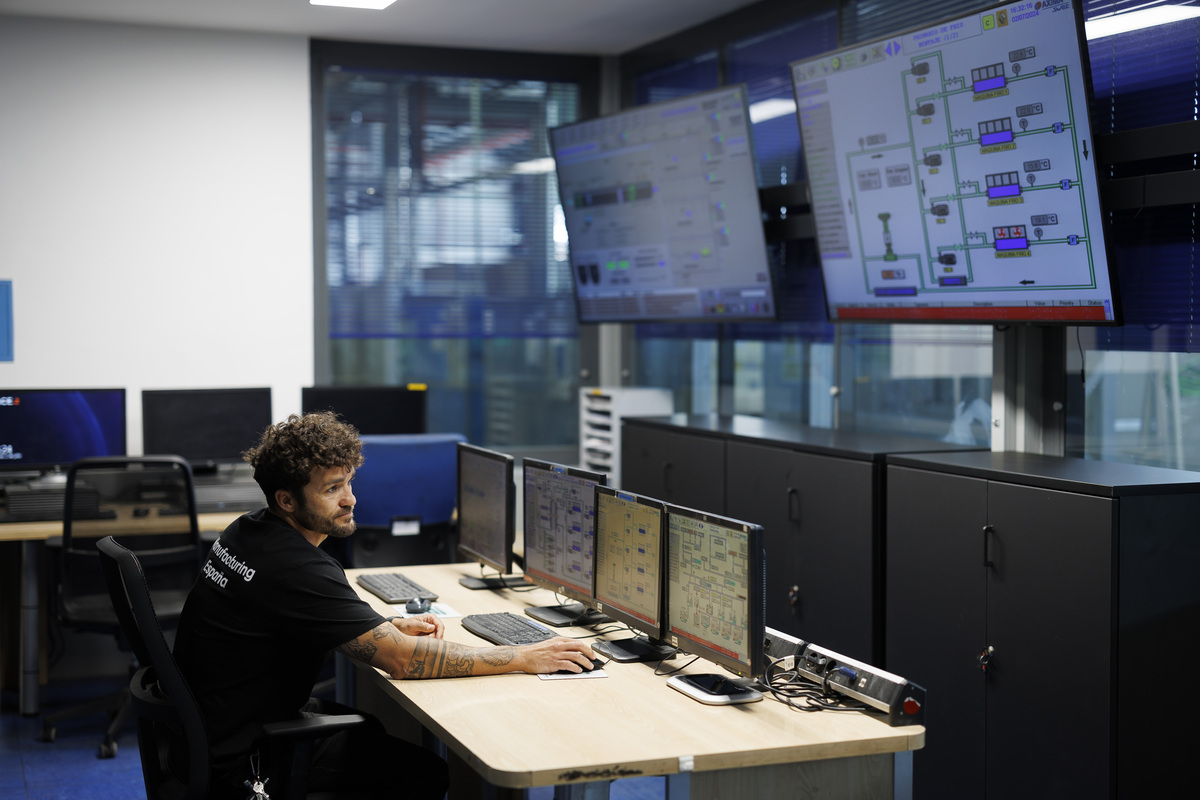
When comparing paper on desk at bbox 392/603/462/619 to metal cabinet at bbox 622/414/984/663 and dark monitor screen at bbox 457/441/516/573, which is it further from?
metal cabinet at bbox 622/414/984/663

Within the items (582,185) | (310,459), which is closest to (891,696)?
(310,459)

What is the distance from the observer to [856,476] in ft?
11.8

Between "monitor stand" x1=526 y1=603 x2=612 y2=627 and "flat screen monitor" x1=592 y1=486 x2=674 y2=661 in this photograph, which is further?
"monitor stand" x1=526 y1=603 x2=612 y2=627

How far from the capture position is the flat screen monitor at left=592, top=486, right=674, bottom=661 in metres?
2.65

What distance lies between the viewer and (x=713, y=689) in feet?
8.02

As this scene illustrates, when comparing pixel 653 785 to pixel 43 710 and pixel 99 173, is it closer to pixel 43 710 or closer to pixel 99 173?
pixel 43 710

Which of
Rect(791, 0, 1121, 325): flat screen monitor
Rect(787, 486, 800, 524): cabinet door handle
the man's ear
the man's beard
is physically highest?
Rect(791, 0, 1121, 325): flat screen monitor

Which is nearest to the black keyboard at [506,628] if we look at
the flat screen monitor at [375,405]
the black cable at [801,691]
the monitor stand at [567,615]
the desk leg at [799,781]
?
the monitor stand at [567,615]

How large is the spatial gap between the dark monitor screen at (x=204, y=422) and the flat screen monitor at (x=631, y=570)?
107 inches

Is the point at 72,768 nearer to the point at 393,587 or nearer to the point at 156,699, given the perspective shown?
the point at 393,587

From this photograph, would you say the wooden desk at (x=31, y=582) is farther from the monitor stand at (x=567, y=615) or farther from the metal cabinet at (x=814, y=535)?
the metal cabinet at (x=814, y=535)

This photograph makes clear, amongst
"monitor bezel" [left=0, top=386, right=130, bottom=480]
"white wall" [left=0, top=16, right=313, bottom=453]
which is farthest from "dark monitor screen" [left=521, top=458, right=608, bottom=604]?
"white wall" [left=0, top=16, right=313, bottom=453]

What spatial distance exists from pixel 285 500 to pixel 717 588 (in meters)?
0.98

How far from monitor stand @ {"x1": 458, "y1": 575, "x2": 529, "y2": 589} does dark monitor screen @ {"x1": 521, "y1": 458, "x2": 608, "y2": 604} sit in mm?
226
